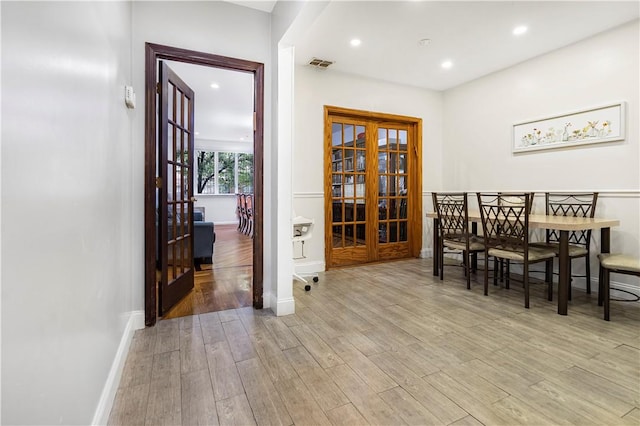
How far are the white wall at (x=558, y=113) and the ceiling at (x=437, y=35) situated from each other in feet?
0.59

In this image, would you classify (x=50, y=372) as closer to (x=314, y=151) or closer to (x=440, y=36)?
(x=314, y=151)

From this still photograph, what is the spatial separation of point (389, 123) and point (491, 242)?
232cm

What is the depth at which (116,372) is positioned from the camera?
1.57 metres

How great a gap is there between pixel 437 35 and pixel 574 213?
7.73 feet

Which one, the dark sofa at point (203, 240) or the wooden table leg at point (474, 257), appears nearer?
the wooden table leg at point (474, 257)

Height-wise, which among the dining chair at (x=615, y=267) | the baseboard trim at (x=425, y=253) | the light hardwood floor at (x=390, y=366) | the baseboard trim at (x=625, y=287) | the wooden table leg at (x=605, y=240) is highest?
the wooden table leg at (x=605, y=240)

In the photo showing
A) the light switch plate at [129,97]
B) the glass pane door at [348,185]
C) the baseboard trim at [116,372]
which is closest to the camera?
the baseboard trim at [116,372]

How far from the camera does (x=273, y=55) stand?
8.60ft

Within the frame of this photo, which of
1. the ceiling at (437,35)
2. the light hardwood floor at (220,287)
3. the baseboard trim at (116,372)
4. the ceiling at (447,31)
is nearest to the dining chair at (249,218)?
the light hardwood floor at (220,287)

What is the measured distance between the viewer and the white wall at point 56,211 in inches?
26.6

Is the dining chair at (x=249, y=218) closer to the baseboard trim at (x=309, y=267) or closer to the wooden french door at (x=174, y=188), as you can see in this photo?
the baseboard trim at (x=309, y=267)

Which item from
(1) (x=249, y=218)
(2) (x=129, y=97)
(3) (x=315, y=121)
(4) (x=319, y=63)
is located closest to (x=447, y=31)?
(4) (x=319, y=63)

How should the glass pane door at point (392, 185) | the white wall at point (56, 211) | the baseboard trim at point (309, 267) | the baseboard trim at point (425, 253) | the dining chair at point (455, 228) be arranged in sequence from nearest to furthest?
the white wall at point (56, 211)
the dining chair at point (455, 228)
the baseboard trim at point (309, 267)
the glass pane door at point (392, 185)
the baseboard trim at point (425, 253)

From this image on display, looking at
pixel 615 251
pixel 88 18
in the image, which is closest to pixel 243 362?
pixel 88 18
